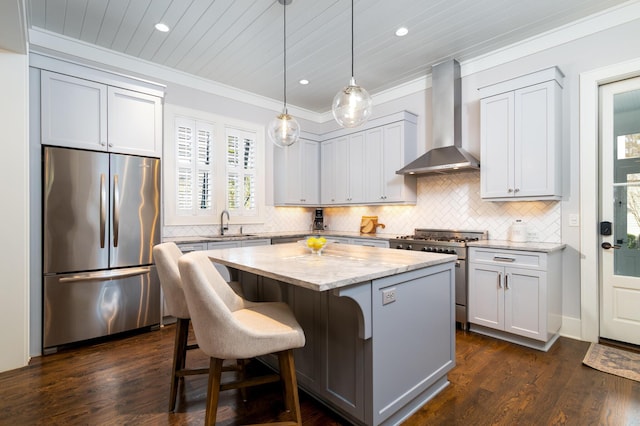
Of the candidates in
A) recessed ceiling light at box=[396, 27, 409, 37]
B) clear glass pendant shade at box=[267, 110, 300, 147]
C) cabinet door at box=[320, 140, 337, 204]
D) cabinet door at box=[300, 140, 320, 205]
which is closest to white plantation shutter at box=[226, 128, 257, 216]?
cabinet door at box=[300, 140, 320, 205]

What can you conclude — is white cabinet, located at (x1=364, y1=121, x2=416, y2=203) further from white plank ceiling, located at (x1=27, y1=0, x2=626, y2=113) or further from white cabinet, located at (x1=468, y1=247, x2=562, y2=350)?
white cabinet, located at (x1=468, y1=247, x2=562, y2=350)

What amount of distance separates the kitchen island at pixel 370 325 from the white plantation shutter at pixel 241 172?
97.8 inches

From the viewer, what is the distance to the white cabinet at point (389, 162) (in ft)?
14.2

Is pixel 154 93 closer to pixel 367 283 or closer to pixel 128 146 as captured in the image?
pixel 128 146

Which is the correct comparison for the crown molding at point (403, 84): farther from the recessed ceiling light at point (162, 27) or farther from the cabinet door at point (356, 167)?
the recessed ceiling light at point (162, 27)

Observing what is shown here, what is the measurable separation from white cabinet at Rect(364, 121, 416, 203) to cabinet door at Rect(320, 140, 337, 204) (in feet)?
Answer: 2.42

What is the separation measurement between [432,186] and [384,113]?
1.42 meters

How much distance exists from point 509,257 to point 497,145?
3.98ft

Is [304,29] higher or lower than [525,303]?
higher

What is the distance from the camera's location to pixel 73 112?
2.95 metres

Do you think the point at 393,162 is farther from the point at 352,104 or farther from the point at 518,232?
the point at 352,104

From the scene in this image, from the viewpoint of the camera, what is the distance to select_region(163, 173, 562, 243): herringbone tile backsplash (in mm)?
3377

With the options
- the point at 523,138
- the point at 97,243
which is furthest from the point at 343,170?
the point at 97,243

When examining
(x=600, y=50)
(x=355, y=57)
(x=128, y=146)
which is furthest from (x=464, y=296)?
(x=128, y=146)
